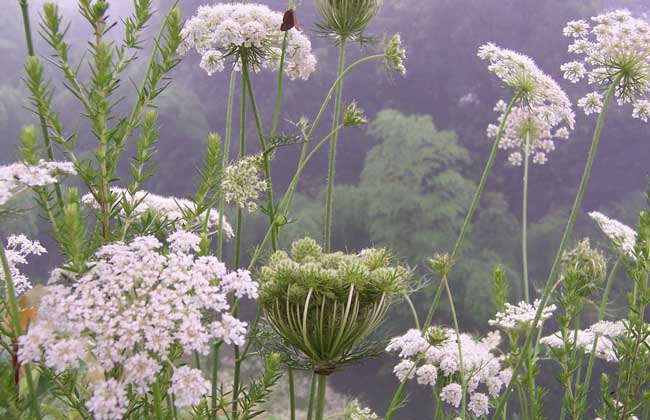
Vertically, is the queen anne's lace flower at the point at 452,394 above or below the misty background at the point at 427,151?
below

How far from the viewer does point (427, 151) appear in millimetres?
9406

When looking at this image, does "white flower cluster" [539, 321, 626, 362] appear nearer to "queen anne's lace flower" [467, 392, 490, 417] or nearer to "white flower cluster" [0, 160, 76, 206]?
"queen anne's lace flower" [467, 392, 490, 417]

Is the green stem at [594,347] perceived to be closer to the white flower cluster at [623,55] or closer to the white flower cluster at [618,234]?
the white flower cluster at [618,234]

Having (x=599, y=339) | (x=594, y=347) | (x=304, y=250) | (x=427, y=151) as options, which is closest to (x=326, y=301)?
(x=304, y=250)

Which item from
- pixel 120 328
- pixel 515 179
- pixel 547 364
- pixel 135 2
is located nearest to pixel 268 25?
pixel 135 2

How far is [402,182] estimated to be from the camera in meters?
9.41

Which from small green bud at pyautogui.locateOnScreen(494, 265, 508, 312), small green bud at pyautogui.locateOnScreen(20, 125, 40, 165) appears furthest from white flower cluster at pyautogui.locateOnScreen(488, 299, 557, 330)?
small green bud at pyautogui.locateOnScreen(20, 125, 40, 165)

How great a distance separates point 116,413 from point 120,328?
0.24 feet

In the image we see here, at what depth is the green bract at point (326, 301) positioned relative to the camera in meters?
0.82

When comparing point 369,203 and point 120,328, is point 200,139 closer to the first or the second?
point 369,203

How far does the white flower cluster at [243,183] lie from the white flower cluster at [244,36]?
227 mm

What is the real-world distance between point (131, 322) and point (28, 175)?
15 cm

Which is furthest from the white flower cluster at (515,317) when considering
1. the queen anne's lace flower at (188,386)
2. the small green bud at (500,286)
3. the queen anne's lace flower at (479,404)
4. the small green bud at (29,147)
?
the small green bud at (29,147)

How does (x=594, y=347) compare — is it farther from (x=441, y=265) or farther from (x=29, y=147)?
(x=29, y=147)
